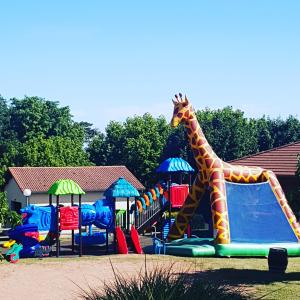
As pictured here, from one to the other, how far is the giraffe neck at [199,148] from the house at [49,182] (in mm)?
16405

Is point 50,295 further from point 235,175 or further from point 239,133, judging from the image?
point 239,133

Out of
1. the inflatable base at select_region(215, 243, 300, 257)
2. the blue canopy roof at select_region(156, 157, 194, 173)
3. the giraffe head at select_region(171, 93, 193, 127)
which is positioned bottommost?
the inflatable base at select_region(215, 243, 300, 257)

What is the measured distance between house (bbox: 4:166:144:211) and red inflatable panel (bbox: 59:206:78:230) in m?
14.1

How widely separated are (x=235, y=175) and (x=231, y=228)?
8.21 feet

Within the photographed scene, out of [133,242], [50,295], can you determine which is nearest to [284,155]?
[133,242]

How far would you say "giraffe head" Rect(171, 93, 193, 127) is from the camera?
2561cm

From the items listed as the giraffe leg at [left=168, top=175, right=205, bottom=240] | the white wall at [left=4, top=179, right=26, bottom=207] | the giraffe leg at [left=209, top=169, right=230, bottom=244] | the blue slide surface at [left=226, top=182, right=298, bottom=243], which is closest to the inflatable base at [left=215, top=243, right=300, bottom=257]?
the giraffe leg at [left=209, top=169, right=230, bottom=244]

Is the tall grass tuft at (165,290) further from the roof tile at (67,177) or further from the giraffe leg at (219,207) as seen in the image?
the roof tile at (67,177)

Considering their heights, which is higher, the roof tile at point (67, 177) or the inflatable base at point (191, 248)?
the roof tile at point (67, 177)

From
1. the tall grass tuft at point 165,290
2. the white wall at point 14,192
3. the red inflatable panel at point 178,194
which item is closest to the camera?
the tall grass tuft at point 165,290

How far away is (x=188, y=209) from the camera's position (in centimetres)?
2562

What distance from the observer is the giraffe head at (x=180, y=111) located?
2561cm

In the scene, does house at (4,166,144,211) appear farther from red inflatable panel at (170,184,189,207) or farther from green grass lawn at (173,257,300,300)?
green grass lawn at (173,257,300,300)

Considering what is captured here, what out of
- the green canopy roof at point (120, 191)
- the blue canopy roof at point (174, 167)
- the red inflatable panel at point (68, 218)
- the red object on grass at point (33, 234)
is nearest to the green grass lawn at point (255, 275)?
the green canopy roof at point (120, 191)
